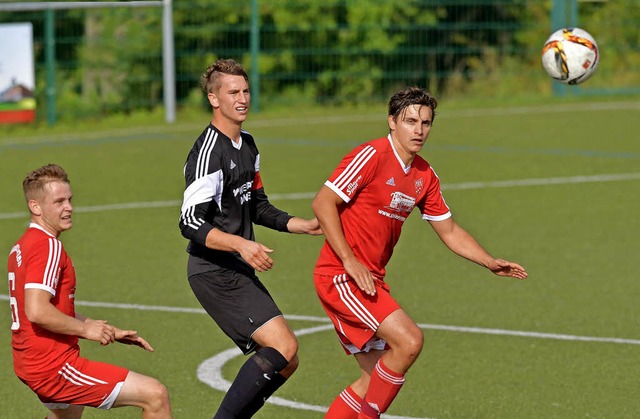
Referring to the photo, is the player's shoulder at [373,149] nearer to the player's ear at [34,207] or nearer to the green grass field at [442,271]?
the player's ear at [34,207]

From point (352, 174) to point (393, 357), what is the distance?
3.37ft

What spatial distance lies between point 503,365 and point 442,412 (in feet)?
4.19

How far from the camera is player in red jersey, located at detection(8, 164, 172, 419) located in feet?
21.0

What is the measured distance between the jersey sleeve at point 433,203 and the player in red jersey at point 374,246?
0.01 m

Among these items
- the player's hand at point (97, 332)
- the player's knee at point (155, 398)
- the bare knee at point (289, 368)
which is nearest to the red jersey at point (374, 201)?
the bare knee at point (289, 368)

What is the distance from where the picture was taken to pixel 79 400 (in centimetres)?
664

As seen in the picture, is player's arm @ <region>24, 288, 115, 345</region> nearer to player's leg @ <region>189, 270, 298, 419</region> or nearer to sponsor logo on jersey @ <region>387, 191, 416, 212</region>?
player's leg @ <region>189, 270, 298, 419</region>

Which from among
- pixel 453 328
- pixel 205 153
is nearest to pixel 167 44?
pixel 453 328

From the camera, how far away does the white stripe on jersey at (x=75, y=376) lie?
656 centimetres

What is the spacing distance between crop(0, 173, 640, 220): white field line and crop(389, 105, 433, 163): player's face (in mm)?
9537

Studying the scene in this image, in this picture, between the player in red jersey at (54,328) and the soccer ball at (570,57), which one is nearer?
the player in red jersey at (54,328)

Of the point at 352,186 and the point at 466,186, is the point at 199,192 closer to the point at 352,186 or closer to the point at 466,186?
the point at 352,186

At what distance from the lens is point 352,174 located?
7281 mm

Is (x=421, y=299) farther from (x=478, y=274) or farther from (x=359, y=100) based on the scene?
(x=359, y=100)
